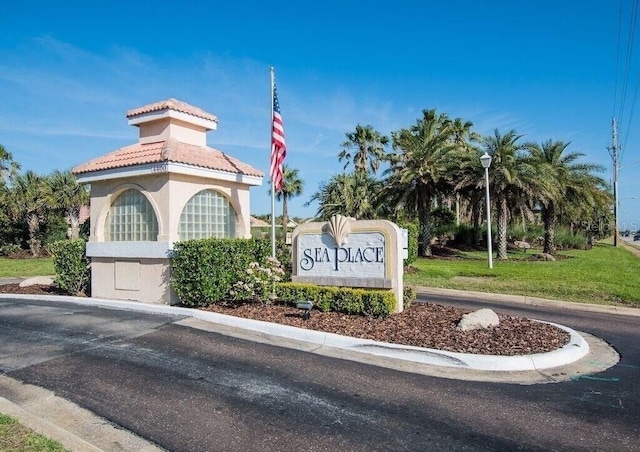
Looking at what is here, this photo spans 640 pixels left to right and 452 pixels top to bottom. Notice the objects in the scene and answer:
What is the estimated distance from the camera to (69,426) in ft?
14.7

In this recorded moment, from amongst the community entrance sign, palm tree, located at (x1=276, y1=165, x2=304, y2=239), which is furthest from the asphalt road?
palm tree, located at (x1=276, y1=165, x2=304, y2=239)

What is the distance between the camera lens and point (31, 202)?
32.9 metres

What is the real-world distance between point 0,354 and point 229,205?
6421mm

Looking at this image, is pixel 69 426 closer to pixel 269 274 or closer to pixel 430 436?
pixel 430 436

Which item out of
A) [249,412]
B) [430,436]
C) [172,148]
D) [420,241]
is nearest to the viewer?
[430,436]

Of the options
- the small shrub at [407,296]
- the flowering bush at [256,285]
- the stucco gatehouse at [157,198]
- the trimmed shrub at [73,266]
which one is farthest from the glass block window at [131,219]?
the small shrub at [407,296]

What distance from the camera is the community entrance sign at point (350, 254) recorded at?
8.89 meters

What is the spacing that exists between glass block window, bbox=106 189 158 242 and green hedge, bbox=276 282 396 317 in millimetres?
3877

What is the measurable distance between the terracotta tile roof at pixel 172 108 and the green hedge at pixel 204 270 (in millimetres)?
3891

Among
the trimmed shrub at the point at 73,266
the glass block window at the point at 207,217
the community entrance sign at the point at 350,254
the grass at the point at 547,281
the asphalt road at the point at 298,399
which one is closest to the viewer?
the asphalt road at the point at 298,399

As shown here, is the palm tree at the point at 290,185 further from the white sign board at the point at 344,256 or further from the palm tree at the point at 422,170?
the white sign board at the point at 344,256

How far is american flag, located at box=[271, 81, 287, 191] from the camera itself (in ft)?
37.1

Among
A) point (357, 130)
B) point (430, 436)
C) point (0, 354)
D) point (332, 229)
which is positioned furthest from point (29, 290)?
point (357, 130)

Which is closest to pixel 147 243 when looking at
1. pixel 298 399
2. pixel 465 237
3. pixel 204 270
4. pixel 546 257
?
pixel 204 270
